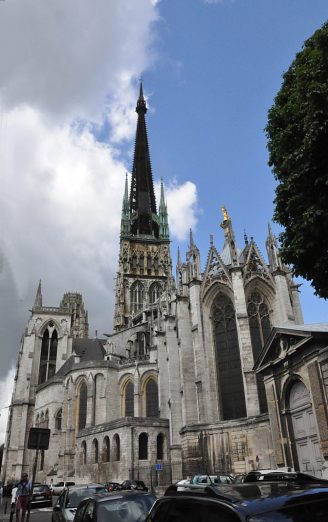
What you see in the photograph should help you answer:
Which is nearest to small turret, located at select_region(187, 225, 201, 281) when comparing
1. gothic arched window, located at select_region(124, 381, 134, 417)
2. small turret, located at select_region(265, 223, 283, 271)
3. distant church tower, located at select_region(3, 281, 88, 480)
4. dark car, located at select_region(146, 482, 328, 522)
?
small turret, located at select_region(265, 223, 283, 271)

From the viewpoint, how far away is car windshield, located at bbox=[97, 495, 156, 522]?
6.43m

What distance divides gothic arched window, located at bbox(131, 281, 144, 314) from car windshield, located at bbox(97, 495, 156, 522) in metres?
59.2

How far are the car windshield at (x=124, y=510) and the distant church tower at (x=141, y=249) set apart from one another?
49.6 meters

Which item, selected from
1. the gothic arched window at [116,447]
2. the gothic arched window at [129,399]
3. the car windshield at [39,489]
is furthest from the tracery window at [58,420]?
the car windshield at [39,489]

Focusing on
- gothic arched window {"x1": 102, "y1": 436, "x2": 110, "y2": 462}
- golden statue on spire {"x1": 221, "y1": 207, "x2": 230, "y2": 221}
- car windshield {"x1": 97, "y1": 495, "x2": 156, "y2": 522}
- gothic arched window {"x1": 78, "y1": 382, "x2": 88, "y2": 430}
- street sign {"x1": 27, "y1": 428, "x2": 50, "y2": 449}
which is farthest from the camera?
gothic arched window {"x1": 78, "y1": 382, "x2": 88, "y2": 430}

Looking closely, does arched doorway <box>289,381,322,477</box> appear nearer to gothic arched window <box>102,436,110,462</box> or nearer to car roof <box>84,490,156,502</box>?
car roof <box>84,490,156,502</box>

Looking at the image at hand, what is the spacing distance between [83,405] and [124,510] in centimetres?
3614

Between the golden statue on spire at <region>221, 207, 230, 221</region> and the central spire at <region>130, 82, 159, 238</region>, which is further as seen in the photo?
the central spire at <region>130, 82, 159, 238</region>

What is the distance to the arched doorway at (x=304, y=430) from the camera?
15.1 metres

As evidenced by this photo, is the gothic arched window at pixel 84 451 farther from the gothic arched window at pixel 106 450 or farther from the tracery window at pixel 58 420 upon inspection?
the tracery window at pixel 58 420

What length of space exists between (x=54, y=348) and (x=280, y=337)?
4734 centimetres

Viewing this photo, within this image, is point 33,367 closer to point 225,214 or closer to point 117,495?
point 225,214

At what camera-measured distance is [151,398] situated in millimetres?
39344

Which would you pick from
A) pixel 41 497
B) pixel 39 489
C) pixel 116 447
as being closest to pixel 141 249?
pixel 116 447
